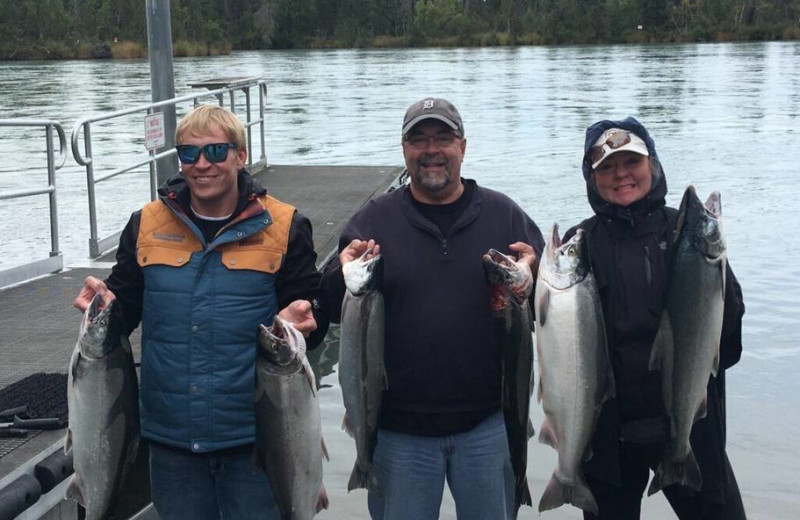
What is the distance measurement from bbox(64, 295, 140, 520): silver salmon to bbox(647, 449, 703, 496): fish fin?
1.79 metres

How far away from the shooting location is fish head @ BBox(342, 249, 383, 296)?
3.51 meters

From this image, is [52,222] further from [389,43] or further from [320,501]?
[389,43]

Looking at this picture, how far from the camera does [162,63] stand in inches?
337

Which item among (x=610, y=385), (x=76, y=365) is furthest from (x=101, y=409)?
(x=610, y=385)

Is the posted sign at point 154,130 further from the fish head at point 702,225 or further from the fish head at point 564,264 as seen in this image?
the fish head at point 702,225

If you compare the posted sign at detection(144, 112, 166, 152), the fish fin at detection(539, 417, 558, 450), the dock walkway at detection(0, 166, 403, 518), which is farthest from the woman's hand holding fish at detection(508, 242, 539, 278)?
the posted sign at detection(144, 112, 166, 152)

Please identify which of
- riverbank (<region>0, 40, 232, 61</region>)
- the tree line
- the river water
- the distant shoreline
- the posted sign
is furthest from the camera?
the tree line

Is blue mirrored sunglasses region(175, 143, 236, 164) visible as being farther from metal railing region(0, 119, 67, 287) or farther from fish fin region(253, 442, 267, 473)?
Answer: metal railing region(0, 119, 67, 287)

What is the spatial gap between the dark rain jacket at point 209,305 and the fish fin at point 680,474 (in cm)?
137

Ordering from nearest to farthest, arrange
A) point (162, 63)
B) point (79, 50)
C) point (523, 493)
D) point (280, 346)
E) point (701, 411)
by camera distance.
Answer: point (280, 346) → point (701, 411) → point (523, 493) → point (162, 63) → point (79, 50)

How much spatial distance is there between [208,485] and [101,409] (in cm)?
46

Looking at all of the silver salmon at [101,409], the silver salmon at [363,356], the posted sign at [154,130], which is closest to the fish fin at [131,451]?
the silver salmon at [101,409]

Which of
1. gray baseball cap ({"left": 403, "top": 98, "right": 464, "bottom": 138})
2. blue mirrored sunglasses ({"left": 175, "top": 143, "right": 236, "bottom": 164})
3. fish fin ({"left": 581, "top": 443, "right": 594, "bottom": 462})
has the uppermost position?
gray baseball cap ({"left": 403, "top": 98, "right": 464, "bottom": 138})

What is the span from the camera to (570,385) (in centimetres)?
361
